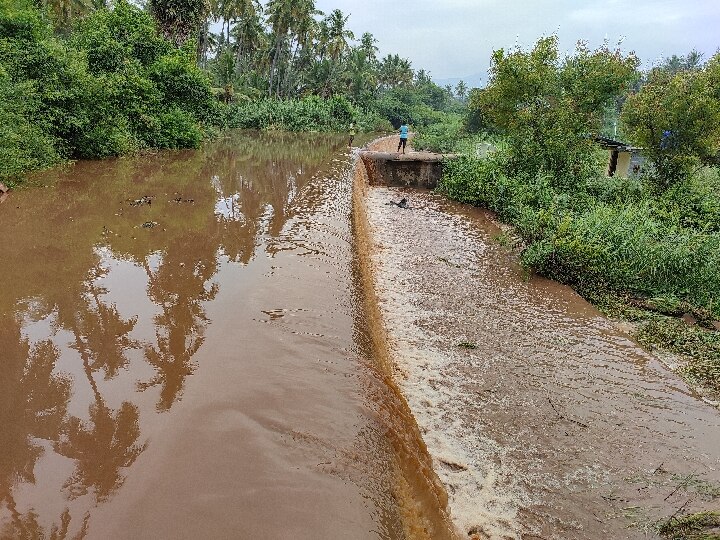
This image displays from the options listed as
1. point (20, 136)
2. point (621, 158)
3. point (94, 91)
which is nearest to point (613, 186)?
point (621, 158)

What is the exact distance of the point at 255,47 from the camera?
160 feet

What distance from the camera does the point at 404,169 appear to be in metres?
20.6

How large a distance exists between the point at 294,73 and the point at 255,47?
23.2 feet

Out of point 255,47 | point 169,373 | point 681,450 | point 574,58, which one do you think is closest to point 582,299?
point 681,450

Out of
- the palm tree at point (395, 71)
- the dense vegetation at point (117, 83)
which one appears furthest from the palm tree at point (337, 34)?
the palm tree at point (395, 71)

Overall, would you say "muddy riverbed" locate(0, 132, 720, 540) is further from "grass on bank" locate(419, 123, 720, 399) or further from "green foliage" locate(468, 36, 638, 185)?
"green foliage" locate(468, 36, 638, 185)

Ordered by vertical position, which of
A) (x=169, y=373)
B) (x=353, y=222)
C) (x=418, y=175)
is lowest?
(x=169, y=373)

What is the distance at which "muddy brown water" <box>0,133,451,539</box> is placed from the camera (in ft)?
12.5

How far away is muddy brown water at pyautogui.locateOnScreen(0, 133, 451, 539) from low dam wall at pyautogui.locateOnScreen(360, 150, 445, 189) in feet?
34.5

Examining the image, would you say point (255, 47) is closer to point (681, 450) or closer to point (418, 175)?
point (418, 175)

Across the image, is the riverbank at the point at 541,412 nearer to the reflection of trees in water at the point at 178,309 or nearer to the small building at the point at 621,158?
the reflection of trees in water at the point at 178,309

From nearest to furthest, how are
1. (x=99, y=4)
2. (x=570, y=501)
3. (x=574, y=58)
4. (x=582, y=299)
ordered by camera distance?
(x=570, y=501), (x=582, y=299), (x=574, y=58), (x=99, y=4)

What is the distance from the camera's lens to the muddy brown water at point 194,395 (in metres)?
3.82

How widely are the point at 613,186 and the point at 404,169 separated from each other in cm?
815
